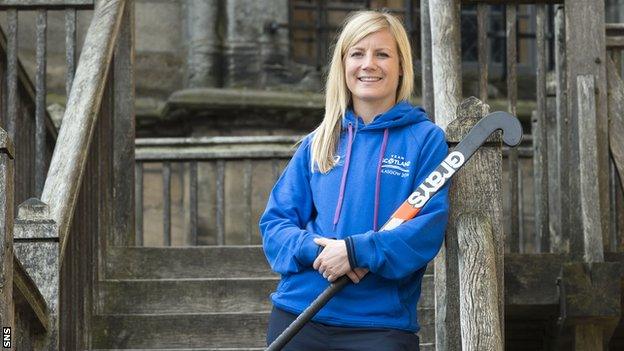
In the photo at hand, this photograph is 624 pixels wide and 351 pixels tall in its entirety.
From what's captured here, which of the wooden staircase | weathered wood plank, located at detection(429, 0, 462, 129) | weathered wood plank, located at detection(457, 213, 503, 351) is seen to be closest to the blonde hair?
weathered wood plank, located at detection(457, 213, 503, 351)

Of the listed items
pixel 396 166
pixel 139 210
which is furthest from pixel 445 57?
pixel 139 210

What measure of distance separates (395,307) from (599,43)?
260 centimetres

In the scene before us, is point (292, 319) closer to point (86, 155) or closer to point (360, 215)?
point (360, 215)

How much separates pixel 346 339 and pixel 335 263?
220mm

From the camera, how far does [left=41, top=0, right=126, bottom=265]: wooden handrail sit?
583 centimetres

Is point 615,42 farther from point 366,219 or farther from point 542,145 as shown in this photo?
point 366,219

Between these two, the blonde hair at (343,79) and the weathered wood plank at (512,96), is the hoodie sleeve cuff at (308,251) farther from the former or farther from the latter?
the weathered wood plank at (512,96)

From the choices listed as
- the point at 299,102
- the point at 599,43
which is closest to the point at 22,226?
the point at 599,43

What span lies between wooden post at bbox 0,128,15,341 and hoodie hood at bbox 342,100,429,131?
1.02 meters

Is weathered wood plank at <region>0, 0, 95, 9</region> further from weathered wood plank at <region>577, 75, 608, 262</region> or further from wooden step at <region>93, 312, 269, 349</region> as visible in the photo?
weathered wood plank at <region>577, 75, 608, 262</region>

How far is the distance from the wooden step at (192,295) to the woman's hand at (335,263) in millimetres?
2141

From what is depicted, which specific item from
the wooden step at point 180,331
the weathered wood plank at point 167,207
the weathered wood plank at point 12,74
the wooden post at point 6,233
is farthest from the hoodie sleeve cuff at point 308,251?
the weathered wood plank at point 167,207

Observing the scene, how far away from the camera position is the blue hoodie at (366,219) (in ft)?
15.1

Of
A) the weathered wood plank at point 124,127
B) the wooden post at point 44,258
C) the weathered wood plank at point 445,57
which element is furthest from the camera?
the weathered wood plank at point 124,127
